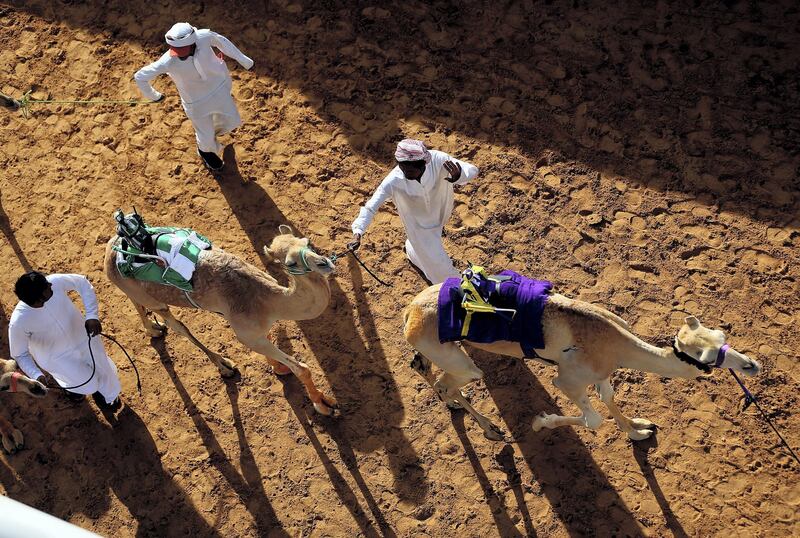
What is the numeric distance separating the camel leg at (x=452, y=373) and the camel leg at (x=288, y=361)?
95cm

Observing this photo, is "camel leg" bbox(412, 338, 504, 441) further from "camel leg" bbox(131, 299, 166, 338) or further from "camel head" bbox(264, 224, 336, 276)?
"camel leg" bbox(131, 299, 166, 338)

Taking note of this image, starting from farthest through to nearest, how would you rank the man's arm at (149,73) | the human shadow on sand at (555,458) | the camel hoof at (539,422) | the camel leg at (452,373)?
the man's arm at (149,73) < the camel hoof at (539,422) < the human shadow on sand at (555,458) < the camel leg at (452,373)

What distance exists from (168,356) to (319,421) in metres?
1.83

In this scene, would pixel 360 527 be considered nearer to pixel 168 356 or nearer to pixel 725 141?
pixel 168 356

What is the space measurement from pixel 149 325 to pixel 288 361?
1904 millimetres

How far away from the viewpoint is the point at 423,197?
7.00 m

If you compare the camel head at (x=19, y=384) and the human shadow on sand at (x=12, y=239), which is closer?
the camel head at (x=19, y=384)

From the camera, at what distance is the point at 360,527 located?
7.01 m

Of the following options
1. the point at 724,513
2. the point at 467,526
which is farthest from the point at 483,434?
the point at 724,513

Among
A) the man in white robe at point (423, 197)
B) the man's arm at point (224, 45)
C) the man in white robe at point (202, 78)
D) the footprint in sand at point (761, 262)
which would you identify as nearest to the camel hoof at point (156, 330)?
the man in white robe at point (202, 78)

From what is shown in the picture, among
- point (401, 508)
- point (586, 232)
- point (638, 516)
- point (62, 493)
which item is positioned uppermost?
point (586, 232)

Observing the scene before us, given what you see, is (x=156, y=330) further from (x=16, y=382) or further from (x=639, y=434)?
(x=639, y=434)

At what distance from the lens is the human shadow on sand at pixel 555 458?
A: 672cm

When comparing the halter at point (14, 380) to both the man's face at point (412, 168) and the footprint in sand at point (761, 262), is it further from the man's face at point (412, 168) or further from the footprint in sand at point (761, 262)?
the footprint in sand at point (761, 262)
